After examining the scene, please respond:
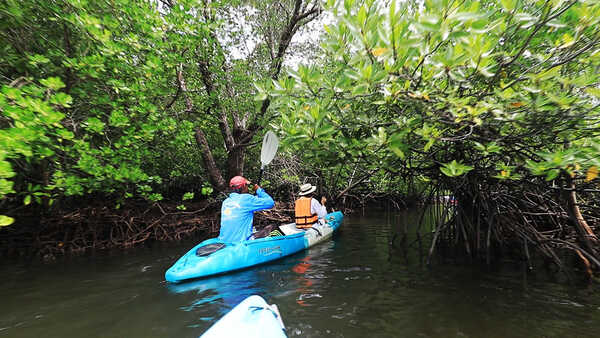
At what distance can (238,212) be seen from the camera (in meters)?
4.41

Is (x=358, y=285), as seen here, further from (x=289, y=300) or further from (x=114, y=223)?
(x=114, y=223)

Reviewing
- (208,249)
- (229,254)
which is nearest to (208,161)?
(208,249)

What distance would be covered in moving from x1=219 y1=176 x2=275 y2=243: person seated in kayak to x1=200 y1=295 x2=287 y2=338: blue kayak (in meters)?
2.48

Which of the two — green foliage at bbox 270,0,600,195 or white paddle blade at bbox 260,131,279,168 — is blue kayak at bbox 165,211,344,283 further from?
green foliage at bbox 270,0,600,195

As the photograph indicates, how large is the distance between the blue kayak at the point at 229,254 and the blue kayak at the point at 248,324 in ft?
7.20


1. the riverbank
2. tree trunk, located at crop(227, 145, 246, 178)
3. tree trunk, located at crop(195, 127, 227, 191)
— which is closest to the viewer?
the riverbank

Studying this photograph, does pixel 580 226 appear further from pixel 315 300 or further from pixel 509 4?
pixel 315 300

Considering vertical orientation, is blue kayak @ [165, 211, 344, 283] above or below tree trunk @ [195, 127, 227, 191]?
below

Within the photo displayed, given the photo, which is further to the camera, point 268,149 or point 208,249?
point 268,149

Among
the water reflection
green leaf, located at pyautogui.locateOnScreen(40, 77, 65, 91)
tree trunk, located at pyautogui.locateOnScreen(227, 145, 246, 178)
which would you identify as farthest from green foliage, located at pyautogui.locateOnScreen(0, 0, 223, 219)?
tree trunk, located at pyautogui.locateOnScreen(227, 145, 246, 178)

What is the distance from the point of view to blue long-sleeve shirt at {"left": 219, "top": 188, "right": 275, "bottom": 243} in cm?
439

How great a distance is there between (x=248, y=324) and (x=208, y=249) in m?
2.63

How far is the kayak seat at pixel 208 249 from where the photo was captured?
160 inches

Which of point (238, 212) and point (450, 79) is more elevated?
point (450, 79)
